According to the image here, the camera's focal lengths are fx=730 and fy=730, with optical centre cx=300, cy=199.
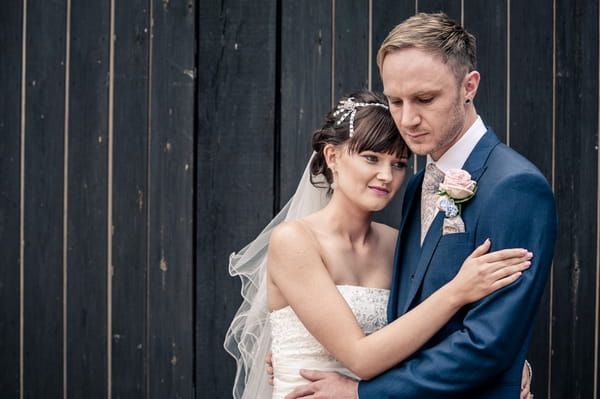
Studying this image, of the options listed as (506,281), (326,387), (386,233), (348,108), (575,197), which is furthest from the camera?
(575,197)

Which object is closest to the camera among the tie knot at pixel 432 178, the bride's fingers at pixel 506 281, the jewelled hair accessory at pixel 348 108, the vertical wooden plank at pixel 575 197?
the bride's fingers at pixel 506 281

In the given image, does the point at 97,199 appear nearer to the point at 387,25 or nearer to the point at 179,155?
the point at 179,155

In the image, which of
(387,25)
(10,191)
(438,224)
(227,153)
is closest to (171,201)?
(227,153)

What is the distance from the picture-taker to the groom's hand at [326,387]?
7.63 ft

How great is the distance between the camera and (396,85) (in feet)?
7.45

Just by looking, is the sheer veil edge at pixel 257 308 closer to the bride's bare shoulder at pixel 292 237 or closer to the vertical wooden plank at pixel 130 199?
the bride's bare shoulder at pixel 292 237

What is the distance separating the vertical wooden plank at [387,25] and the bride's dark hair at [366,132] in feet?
2.48

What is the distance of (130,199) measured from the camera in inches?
A: 138

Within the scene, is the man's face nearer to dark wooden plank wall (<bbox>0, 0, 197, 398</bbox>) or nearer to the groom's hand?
the groom's hand

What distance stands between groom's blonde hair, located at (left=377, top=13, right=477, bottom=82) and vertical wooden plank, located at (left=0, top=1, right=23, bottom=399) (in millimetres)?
2042

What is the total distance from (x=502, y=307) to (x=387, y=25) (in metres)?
1.87

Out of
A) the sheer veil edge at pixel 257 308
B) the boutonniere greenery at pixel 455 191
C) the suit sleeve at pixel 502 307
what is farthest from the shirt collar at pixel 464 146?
the sheer veil edge at pixel 257 308

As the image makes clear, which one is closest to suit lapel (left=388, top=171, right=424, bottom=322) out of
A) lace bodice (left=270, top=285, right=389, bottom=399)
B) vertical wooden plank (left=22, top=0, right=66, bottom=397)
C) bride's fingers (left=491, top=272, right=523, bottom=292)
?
Answer: lace bodice (left=270, top=285, right=389, bottom=399)

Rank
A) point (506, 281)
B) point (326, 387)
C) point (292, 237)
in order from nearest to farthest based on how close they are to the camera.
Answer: point (506, 281)
point (326, 387)
point (292, 237)
